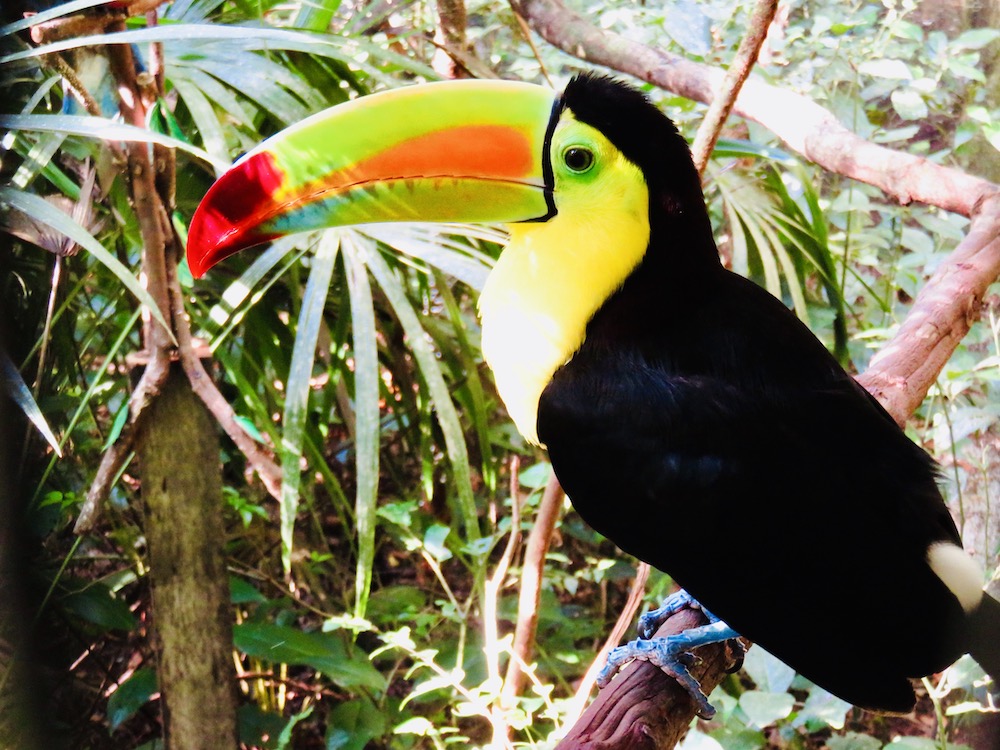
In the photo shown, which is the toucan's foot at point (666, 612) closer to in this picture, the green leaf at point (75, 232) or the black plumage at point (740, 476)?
the black plumage at point (740, 476)

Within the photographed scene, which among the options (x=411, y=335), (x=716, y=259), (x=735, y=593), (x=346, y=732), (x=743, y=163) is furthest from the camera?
(x=743, y=163)

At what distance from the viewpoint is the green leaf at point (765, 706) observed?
4.94ft

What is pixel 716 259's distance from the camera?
1386 mm

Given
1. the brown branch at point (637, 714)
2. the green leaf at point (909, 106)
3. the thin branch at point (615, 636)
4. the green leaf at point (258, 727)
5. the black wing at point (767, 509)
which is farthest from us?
the green leaf at point (909, 106)

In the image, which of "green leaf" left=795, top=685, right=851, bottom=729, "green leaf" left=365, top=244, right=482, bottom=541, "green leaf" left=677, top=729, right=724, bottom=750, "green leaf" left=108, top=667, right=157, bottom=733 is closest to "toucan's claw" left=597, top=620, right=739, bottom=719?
"green leaf" left=677, top=729, right=724, bottom=750

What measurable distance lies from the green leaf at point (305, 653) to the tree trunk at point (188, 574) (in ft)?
0.22

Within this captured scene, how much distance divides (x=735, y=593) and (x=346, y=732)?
1.11 m

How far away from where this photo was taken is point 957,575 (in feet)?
4.14

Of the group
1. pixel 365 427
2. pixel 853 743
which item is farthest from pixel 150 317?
pixel 853 743

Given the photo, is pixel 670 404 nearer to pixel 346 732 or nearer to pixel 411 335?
pixel 411 335

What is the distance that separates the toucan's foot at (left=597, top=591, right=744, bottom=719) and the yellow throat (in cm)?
34

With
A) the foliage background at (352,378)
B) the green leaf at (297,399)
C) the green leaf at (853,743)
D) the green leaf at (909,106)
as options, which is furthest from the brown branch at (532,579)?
the green leaf at (909,106)

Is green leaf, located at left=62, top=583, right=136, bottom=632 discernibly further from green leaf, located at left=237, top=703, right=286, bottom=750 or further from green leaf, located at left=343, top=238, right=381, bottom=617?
green leaf, located at left=343, top=238, right=381, bottom=617

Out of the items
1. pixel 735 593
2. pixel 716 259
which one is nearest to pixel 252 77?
pixel 716 259
